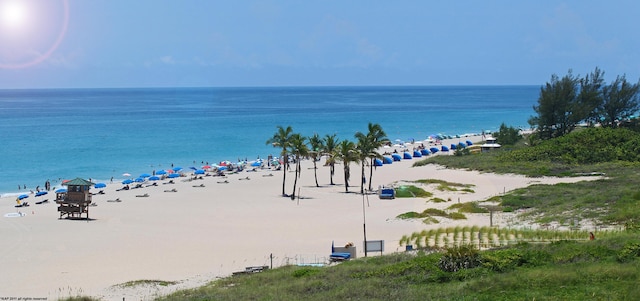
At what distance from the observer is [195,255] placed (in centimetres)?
2872

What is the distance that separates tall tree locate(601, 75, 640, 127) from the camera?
6962cm

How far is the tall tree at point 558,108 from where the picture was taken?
67438 mm

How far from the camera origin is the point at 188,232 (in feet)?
113

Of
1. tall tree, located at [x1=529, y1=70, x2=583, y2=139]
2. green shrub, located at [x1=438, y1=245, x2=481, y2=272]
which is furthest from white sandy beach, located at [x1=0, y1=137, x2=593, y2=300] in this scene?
tall tree, located at [x1=529, y1=70, x2=583, y2=139]

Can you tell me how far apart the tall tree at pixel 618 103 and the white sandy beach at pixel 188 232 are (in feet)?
81.2

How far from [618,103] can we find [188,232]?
175 feet

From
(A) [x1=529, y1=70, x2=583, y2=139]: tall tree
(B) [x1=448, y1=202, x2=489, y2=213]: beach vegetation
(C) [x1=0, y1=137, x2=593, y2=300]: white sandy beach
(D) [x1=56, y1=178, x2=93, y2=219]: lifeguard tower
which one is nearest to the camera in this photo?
(C) [x1=0, y1=137, x2=593, y2=300]: white sandy beach

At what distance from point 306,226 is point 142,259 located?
998cm

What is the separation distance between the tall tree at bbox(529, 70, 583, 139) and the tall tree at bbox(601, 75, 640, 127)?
152 inches

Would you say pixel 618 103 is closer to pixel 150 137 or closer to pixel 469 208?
pixel 469 208

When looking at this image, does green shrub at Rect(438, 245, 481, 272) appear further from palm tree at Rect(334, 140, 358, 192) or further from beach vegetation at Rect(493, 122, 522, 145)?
beach vegetation at Rect(493, 122, 522, 145)

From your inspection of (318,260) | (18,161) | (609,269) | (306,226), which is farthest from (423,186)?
(18,161)

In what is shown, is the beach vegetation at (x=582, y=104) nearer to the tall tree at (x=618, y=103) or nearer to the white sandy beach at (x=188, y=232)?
the tall tree at (x=618, y=103)

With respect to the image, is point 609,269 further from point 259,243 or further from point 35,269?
point 35,269
